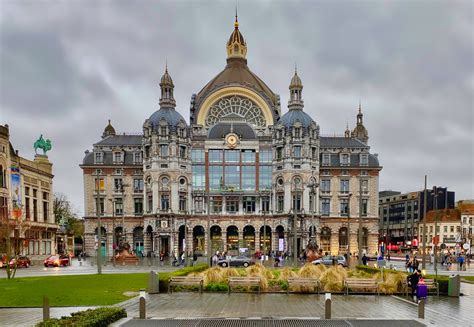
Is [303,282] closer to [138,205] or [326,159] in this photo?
[326,159]

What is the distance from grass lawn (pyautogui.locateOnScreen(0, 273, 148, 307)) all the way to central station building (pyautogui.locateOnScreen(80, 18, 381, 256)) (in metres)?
51.2

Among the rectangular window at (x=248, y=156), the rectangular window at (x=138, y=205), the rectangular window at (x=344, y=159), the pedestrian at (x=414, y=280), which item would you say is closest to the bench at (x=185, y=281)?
the pedestrian at (x=414, y=280)

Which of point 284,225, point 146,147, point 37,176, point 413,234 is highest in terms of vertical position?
point 146,147

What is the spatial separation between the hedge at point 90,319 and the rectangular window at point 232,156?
6887 centimetres

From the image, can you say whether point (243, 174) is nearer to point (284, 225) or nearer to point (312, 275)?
point (284, 225)

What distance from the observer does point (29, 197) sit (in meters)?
71.4

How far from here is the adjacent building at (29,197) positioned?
62784 millimetres

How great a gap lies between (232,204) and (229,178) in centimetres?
489

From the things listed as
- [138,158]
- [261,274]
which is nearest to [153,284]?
[261,274]

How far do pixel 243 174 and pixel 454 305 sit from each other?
65785mm

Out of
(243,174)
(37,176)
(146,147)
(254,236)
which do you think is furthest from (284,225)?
(37,176)

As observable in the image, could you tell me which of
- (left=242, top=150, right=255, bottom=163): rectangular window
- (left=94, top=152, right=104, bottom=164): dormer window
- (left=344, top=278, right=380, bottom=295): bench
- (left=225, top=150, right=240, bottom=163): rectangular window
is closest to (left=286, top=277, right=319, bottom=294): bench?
(left=344, top=278, right=380, bottom=295): bench

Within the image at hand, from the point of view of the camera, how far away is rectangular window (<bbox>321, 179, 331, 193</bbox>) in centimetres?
8956

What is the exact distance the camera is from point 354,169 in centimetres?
8994
